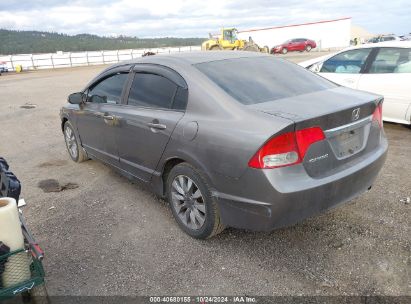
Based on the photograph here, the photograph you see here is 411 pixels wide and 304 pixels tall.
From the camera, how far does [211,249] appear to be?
3320 millimetres

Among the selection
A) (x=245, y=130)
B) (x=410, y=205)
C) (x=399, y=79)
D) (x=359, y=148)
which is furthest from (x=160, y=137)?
(x=399, y=79)

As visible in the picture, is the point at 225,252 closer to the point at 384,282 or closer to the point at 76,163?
the point at 384,282

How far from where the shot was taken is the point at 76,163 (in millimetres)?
5953

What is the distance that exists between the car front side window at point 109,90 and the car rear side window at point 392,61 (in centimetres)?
440

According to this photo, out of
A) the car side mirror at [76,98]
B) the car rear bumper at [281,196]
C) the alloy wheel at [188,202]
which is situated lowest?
the alloy wheel at [188,202]

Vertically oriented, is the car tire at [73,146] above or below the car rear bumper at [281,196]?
below

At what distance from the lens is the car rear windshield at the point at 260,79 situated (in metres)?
3.25

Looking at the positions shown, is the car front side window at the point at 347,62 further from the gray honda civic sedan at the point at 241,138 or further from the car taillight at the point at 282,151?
the car taillight at the point at 282,151

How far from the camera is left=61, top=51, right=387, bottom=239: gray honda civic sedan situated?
2.71 meters

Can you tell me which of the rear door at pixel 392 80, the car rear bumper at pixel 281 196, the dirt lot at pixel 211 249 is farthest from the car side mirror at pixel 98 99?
the rear door at pixel 392 80

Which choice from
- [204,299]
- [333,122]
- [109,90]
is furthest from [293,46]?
[204,299]

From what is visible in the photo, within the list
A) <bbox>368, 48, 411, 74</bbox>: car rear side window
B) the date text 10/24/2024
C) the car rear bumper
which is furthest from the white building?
the date text 10/24/2024

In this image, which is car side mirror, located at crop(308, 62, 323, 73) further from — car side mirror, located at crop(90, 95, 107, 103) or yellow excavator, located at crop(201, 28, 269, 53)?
yellow excavator, located at crop(201, 28, 269, 53)

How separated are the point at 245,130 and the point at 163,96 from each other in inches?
47.1
